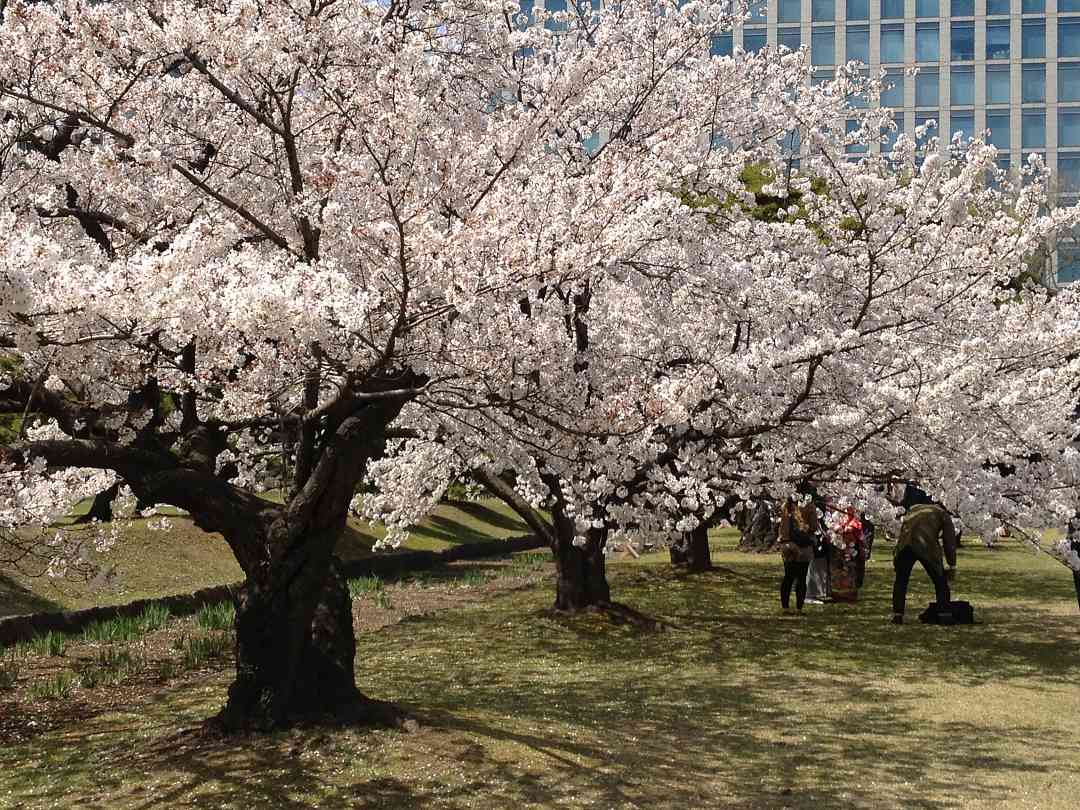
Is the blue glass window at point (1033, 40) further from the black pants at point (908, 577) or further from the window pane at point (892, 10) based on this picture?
the black pants at point (908, 577)

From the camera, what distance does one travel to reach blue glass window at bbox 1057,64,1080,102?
6147 cm

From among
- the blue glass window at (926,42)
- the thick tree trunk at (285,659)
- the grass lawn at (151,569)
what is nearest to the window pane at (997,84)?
the blue glass window at (926,42)

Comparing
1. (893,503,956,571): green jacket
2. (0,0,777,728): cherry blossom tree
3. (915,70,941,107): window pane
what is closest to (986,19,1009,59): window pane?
(915,70,941,107): window pane

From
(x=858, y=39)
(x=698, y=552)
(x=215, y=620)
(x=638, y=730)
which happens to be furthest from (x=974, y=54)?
(x=638, y=730)

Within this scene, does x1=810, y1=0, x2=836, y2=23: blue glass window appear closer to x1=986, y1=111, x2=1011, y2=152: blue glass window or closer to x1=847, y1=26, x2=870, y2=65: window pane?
x1=847, y1=26, x2=870, y2=65: window pane

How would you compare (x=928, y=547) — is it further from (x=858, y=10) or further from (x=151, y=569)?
(x=858, y=10)

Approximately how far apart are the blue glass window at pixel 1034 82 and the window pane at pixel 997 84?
89 centimetres

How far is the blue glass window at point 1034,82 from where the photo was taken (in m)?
61.5

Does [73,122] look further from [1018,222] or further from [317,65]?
[1018,222]

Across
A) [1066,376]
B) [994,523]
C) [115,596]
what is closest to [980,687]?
[994,523]

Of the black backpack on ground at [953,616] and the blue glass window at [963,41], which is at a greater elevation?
the blue glass window at [963,41]

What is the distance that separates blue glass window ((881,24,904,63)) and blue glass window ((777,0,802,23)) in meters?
4.84

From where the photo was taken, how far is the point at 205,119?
9141 millimetres

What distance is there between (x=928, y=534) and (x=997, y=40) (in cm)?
5777
